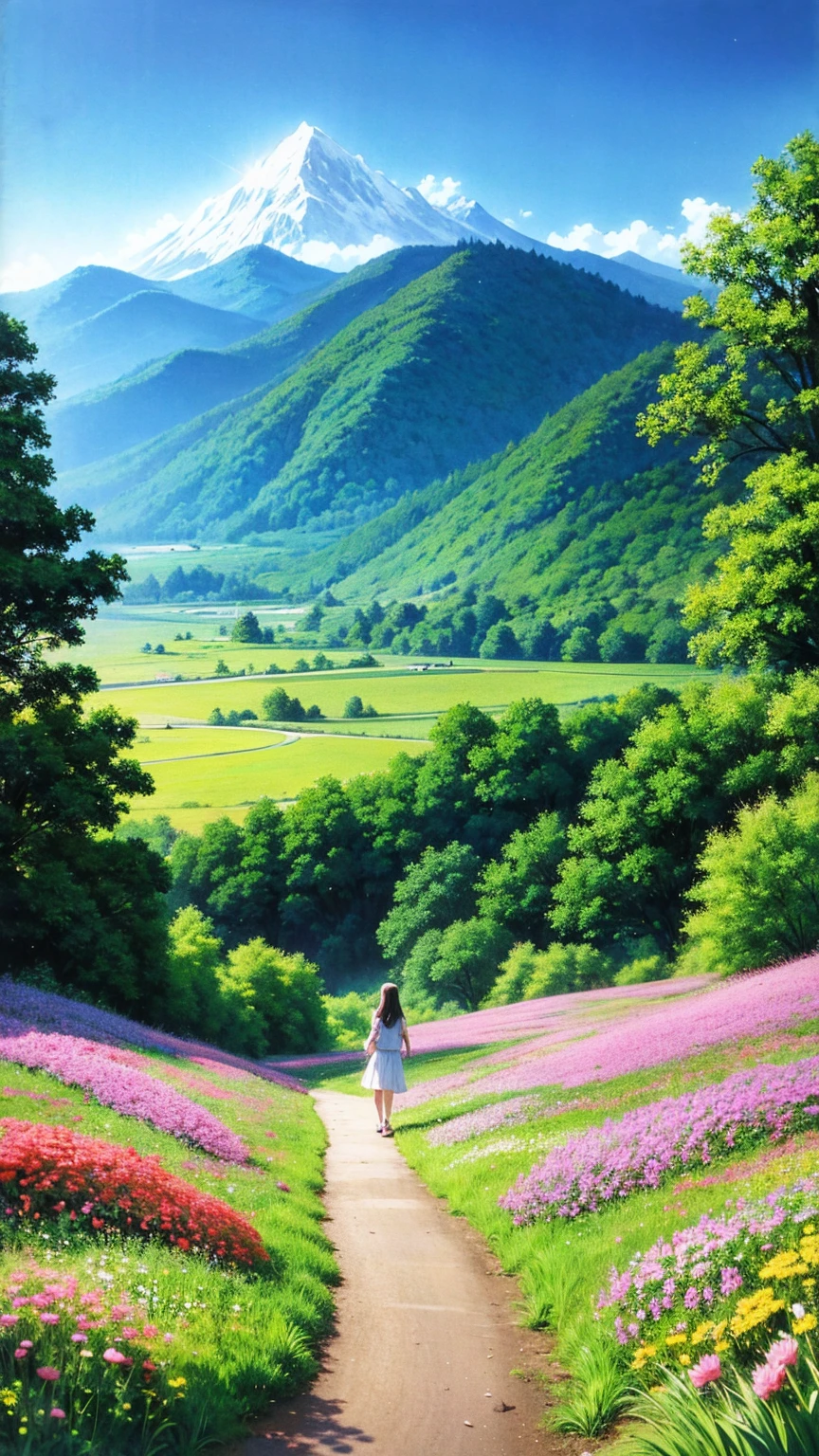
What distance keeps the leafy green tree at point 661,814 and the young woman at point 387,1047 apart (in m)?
23.5

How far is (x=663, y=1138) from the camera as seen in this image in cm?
1059

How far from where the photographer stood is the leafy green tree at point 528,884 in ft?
147

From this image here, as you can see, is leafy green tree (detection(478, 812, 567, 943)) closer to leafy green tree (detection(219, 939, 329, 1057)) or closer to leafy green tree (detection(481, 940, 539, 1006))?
leafy green tree (detection(481, 940, 539, 1006))

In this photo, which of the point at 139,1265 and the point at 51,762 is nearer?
the point at 139,1265

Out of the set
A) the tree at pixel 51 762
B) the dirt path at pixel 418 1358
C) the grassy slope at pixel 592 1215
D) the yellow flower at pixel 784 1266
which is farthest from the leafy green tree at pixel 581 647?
the yellow flower at pixel 784 1266

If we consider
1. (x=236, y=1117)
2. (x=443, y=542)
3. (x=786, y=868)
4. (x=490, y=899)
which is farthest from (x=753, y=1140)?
(x=443, y=542)

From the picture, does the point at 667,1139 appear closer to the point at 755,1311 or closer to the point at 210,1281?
the point at 755,1311

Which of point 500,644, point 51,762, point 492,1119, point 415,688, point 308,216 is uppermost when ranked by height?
point 308,216

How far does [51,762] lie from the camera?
2411cm

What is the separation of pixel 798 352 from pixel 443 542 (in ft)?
209

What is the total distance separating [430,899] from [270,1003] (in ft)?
30.7

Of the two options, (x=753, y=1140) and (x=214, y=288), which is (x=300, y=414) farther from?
(x=753, y=1140)

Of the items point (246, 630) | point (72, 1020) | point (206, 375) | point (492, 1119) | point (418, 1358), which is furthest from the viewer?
point (206, 375)

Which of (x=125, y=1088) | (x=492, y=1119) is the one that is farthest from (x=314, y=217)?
(x=125, y=1088)
